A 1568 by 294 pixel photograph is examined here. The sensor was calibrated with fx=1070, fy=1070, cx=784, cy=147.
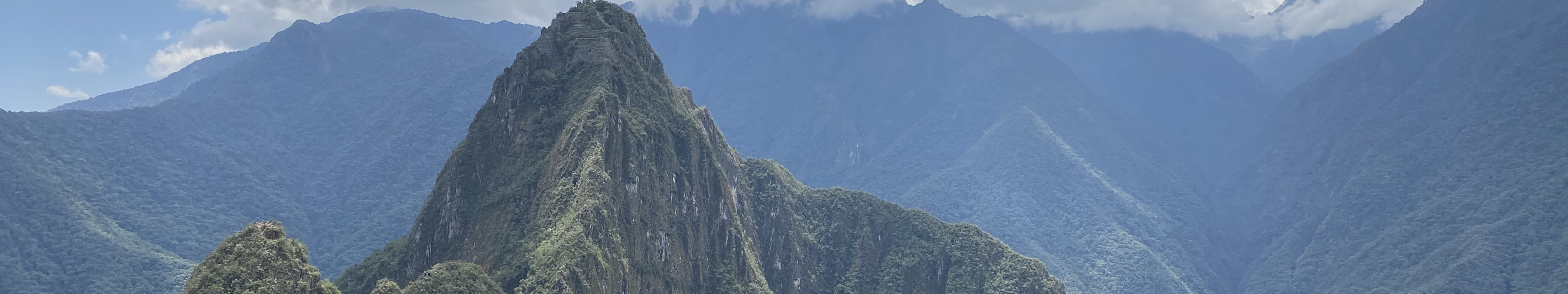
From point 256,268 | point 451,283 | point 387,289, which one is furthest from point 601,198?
point 256,268

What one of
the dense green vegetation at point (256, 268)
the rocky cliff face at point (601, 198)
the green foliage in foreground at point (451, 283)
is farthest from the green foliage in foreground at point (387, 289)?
the rocky cliff face at point (601, 198)

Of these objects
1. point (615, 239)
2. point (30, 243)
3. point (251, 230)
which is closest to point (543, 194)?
point (615, 239)

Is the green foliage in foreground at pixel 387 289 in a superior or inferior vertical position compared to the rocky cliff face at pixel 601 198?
inferior

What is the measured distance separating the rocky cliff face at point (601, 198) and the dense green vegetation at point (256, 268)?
24.2 m

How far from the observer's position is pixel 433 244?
10250cm

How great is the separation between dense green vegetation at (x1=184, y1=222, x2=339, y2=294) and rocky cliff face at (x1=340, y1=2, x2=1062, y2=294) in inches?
952

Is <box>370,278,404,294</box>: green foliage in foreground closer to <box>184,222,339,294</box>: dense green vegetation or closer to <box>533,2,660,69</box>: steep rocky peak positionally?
<box>184,222,339,294</box>: dense green vegetation

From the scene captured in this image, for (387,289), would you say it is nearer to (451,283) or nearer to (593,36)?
(451,283)

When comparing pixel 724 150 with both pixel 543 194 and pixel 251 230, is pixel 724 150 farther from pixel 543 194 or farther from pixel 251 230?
pixel 251 230

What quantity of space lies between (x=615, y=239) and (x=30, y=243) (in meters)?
130

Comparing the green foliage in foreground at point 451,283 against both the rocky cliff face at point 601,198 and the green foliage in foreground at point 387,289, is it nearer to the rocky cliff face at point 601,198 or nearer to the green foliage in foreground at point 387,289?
the green foliage in foreground at point 387,289

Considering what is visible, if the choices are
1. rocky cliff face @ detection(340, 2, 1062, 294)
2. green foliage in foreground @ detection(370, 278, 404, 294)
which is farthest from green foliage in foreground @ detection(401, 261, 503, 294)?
rocky cliff face @ detection(340, 2, 1062, 294)

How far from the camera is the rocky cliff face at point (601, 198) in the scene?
317 ft

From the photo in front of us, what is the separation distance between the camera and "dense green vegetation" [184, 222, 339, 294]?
63000mm
